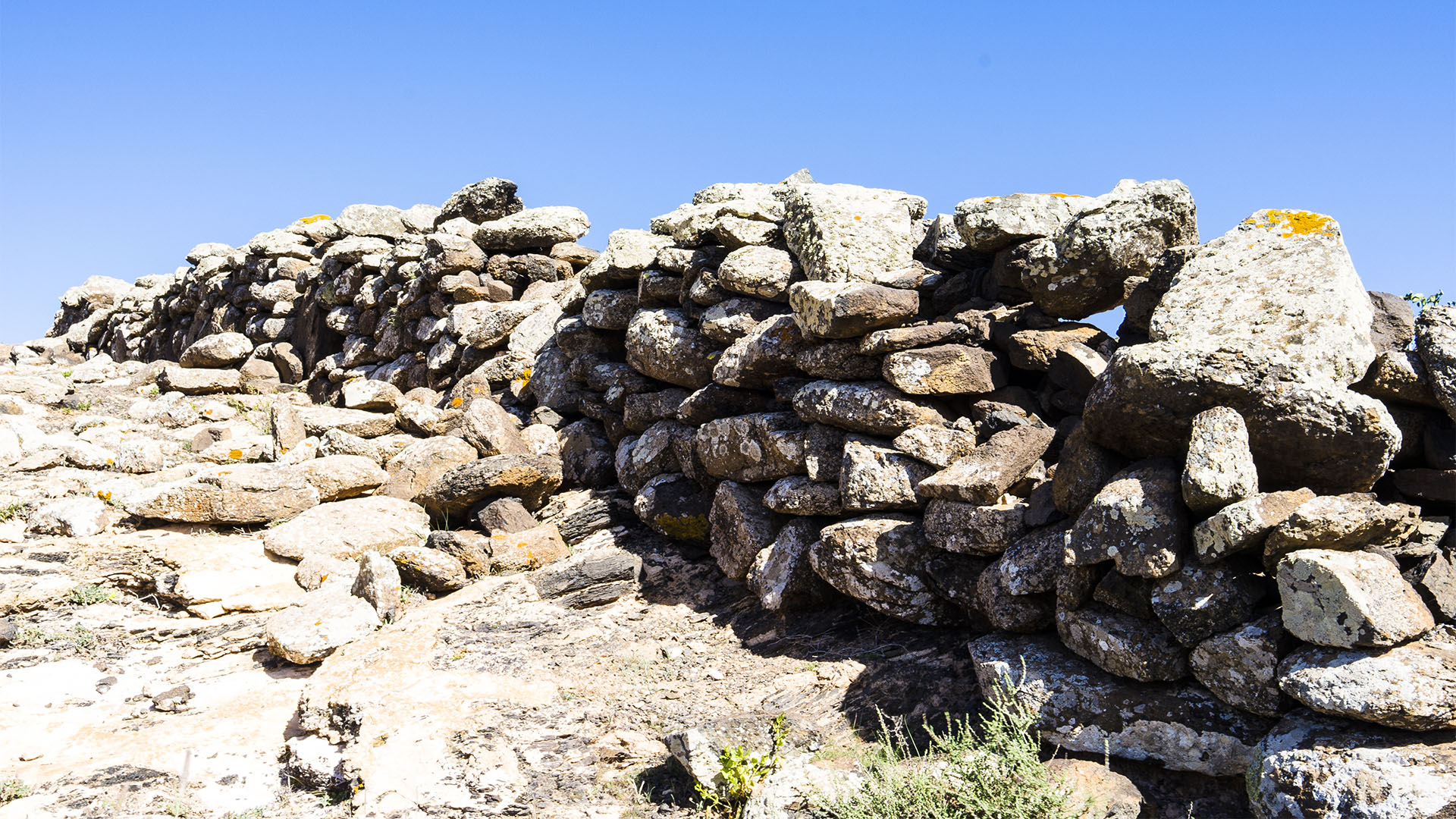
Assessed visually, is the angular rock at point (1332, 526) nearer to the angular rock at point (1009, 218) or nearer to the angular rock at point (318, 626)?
the angular rock at point (1009, 218)

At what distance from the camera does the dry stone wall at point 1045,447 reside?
3773mm

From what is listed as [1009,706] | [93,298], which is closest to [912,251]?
[1009,706]

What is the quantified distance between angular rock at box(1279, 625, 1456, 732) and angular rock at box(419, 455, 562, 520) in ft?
17.8

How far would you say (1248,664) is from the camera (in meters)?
3.81

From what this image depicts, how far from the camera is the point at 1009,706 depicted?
168 inches

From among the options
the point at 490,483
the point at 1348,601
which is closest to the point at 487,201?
the point at 490,483

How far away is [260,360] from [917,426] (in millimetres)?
12393

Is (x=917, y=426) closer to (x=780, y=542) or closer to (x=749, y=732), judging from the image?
(x=780, y=542)

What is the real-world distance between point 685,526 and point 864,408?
2.03 m

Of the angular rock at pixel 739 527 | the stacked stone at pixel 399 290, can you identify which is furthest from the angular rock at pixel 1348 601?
the stacked stone at pixel 399 290

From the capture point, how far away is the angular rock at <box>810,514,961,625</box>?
530cm

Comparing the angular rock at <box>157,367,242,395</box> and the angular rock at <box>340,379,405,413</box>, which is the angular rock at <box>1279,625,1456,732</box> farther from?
the angular rock at <box>157,367,242,395</box>

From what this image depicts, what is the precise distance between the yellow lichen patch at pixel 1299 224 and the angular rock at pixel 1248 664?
225cm

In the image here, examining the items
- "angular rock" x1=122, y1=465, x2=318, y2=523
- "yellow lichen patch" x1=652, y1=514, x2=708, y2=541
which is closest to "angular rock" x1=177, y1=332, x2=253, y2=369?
"angular rock" x1=122, y1=465, x2=318, y2=523
